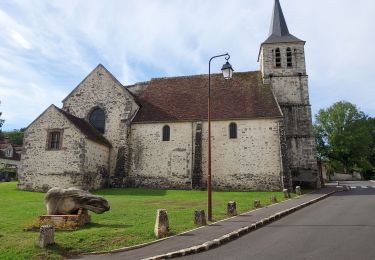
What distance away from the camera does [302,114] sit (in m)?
26.8

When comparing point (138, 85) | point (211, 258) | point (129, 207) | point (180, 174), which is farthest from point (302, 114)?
point (211, 258)

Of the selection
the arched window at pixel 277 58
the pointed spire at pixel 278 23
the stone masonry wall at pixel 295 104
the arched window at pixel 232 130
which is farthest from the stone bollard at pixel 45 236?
the pointed spire at pixel 278 23

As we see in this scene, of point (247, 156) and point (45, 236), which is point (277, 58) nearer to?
point (247, 156)

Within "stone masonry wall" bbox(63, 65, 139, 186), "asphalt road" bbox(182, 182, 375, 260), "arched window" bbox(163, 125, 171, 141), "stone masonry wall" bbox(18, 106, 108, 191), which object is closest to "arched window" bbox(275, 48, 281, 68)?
"arched window" bbox(163, 125, 171, 141)

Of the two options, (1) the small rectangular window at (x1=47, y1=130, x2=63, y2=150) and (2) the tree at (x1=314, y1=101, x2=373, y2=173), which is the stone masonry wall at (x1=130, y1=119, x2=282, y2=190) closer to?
(1) the small rectangular window at (x1=47, y1=130, x2=63, y2=150)

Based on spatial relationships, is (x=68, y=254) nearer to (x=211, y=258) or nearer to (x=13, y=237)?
(x=13, y=237)

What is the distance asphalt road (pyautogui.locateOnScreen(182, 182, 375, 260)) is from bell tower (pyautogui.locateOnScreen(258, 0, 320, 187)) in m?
13.4

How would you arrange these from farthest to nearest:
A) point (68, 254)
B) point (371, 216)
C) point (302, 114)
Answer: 1. point (302, 114)
2. point (371, 216)
3. point (68, 254)

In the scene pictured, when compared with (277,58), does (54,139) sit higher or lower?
lower

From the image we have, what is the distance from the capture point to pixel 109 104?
87.2ft

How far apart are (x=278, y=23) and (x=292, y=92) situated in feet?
26.0

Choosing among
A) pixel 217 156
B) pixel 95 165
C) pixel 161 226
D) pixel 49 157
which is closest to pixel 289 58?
pixel 217 156

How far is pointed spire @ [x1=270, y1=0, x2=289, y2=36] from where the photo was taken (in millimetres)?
30672

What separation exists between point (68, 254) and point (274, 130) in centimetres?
1920
